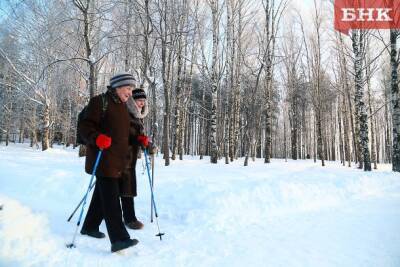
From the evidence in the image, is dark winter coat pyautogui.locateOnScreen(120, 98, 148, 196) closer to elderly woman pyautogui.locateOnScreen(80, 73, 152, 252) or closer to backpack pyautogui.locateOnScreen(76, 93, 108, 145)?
elderly woman pyautogui.locateOnScreen(80, 73, 152, 252)

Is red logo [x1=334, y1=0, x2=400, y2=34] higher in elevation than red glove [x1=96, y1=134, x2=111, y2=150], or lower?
higher

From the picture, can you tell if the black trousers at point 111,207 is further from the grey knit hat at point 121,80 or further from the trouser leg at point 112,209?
the grey knit hat at point 121,80

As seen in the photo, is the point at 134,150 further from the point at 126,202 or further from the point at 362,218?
the point at 362,218

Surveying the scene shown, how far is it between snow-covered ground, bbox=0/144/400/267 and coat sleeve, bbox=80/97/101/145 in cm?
120

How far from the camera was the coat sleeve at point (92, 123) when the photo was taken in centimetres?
346

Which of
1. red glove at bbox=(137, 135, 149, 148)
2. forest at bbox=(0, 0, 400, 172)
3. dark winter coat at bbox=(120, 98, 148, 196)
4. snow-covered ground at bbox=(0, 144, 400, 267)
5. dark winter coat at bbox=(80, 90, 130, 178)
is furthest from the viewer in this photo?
forest at bbox=(0, 0, 400, 172)

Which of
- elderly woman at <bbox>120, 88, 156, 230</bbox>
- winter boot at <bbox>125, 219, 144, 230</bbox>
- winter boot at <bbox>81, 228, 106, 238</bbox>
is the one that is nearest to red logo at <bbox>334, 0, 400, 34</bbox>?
elderly woman at <bbox>120, 88, 156, 230</bbox>

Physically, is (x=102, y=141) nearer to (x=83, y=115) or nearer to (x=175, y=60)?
(x=83, y=115)

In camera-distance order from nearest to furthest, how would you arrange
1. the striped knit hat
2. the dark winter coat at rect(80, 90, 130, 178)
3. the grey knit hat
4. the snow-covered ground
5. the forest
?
the snow-covered ground < the dark winter coat at rect(80, 90, 130, 178) < the grey knit hat < the striped knit hat < the forest

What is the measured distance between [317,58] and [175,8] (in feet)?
47.4

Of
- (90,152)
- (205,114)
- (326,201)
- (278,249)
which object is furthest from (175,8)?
(205,114)

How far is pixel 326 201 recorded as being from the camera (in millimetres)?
6613

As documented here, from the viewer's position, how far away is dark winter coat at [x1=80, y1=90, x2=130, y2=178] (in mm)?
3539

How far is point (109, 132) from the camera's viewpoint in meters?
3.67
